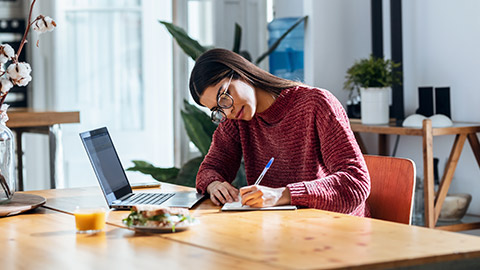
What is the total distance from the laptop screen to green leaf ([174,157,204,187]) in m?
1.70

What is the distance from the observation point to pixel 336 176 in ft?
6.25

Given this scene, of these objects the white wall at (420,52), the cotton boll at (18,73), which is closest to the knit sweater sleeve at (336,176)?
the cotton boll at (18,73)

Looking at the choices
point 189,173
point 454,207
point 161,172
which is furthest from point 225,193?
point 161,172

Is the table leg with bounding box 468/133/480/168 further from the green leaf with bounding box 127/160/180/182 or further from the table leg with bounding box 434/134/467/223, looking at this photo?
the green leaf with bounding box 127/160/180/182

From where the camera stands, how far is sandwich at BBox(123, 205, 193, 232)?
157 centimetres

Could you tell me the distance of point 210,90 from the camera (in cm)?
210

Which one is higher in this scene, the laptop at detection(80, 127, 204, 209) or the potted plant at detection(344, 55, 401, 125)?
the potted plant at detection(344, 55, 401, 125)

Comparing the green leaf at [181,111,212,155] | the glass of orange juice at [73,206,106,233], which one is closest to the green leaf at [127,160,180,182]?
the green leaf at [181,111,212,155]

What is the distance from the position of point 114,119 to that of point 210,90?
2.93m

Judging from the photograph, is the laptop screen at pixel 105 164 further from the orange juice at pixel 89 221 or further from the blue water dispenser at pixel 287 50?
the blue water dispenser at pixel 287 50

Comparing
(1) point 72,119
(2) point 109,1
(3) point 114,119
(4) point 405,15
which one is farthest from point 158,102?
(4) point 405,15

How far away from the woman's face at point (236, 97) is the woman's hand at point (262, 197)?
0.35m

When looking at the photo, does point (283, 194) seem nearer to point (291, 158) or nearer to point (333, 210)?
point (333, 210)

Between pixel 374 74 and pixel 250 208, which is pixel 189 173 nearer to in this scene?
pixel 374 74
